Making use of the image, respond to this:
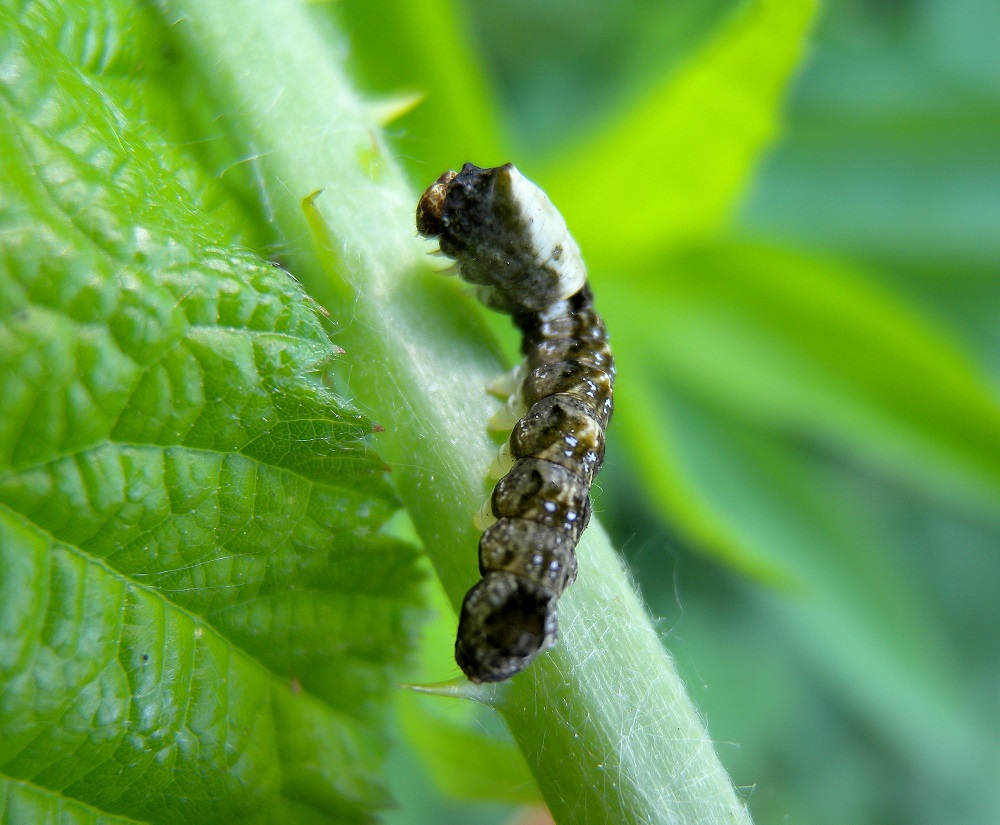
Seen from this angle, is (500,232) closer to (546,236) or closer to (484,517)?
(546,236)

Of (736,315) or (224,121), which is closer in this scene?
(224,121)

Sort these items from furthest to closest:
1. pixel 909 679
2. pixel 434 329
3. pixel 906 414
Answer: pixel 909 679, pixel 906 414, pixel 434 329

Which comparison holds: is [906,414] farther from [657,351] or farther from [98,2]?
[98,2]

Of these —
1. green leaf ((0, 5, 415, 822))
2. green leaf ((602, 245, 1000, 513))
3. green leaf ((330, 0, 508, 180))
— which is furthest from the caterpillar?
green leaf ((602, 245, 1000, 513))

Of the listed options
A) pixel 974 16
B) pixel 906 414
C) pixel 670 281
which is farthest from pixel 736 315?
pixel 974 16

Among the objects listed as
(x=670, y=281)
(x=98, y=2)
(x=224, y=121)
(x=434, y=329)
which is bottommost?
(x=670, y=281)

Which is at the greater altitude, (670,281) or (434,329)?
(434,329)

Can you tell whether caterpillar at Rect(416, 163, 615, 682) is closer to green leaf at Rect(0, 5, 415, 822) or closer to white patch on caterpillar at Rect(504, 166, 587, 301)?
white patch on caterpillar at Rect(504, 166, 587, 301)
